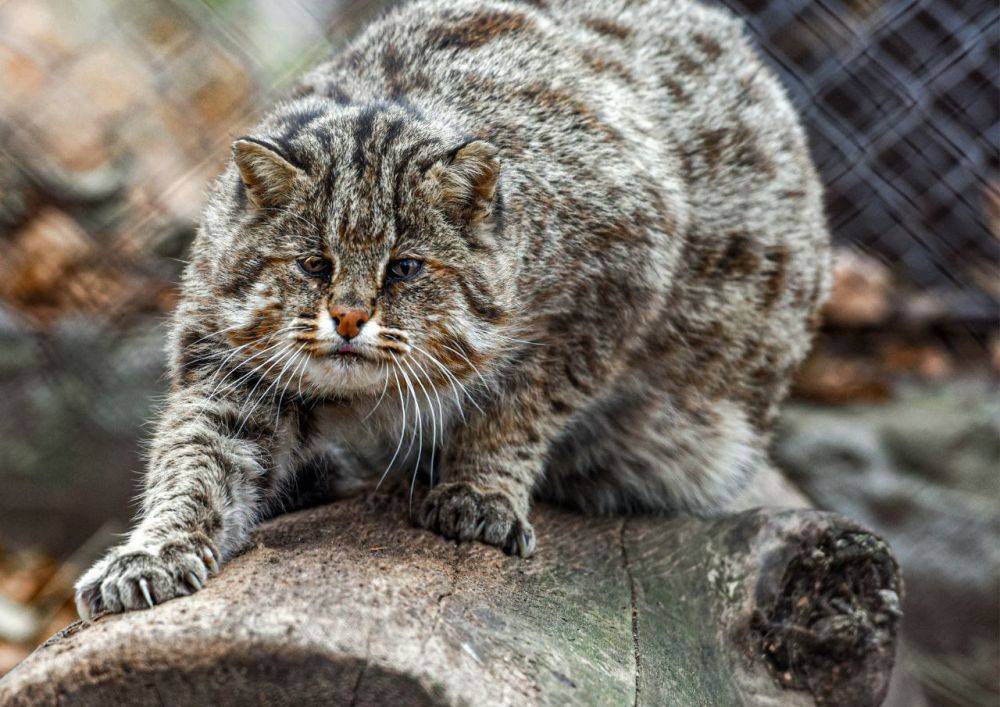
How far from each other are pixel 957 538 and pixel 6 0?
571 cm

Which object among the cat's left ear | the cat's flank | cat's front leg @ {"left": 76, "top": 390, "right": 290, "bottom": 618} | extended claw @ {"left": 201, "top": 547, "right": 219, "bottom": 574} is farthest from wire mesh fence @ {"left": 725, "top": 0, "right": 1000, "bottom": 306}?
extended claw @ {"left": 201, "top": 547, "right": 219, "bottom": 574}

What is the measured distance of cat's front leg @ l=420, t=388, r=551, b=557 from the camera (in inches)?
123

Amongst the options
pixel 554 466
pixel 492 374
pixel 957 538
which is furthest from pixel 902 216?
pixel 492 374

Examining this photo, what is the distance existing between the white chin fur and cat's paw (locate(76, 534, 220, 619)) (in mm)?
585

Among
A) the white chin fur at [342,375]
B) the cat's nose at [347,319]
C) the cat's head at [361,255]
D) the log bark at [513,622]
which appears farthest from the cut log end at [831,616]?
the cat's nose at [347,319]

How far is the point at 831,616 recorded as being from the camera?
317 centimetres

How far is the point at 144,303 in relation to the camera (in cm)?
558

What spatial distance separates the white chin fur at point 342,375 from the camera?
2.93 meters

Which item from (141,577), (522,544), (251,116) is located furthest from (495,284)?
(251,116)

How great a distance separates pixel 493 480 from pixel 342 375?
0.66 m

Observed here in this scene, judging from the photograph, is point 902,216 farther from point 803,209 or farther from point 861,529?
point 861,529

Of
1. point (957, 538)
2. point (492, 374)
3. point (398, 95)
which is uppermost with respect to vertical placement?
point (398, 95)

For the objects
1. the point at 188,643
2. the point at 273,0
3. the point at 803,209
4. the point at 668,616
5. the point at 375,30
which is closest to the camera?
the point at 188,643

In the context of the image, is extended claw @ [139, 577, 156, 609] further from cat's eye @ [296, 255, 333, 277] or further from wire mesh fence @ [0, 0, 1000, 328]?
wire mesh fence @ [0, 0, 1000, 328]
